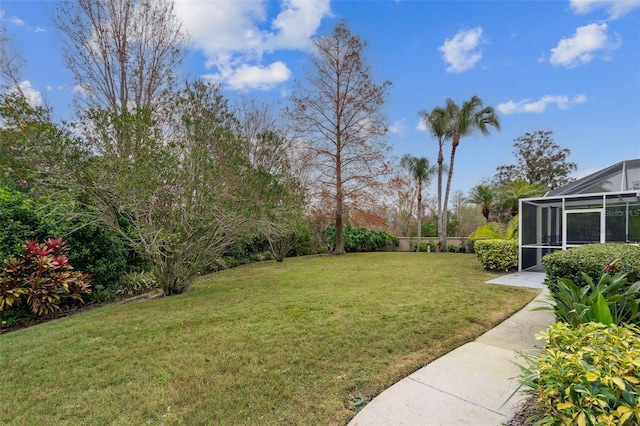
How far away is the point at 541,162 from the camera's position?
2192 cm

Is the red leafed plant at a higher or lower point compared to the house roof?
lower

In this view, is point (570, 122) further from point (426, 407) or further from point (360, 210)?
point (426, 407)

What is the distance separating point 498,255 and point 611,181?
4217mm

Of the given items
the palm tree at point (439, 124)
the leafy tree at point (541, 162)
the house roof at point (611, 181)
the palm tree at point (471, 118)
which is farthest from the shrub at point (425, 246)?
the leafy tree at point (541, 162)

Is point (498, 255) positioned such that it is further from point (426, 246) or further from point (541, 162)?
point (541, 162)

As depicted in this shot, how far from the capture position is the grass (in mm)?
2334

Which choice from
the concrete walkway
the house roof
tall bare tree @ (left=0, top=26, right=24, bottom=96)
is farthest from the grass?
tall bare tree @ (left=0, top=26, right=24, bottom=96)

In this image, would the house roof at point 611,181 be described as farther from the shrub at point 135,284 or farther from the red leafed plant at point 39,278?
the red leafed plant at point 39,278

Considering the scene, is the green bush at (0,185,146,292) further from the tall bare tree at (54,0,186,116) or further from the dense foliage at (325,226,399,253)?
the dense foliage at (325,226,399,253)

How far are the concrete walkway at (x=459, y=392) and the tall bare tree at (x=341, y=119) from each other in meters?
12.0

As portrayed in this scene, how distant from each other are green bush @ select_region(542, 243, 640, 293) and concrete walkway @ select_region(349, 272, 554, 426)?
2.90 ft

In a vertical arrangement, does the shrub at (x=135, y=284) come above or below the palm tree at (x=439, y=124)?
below

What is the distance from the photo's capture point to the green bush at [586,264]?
3072 mm

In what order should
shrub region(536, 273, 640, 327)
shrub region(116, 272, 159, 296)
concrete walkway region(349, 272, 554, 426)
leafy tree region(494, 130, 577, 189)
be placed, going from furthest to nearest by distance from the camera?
1. leafy tree region(494, 130, 577, 189)
2. shrub region(116, 272, 159, 296)
3. shrub region(536, 273, 640, 327)
4. concrete walkway region(349, 272, 554, 426)
